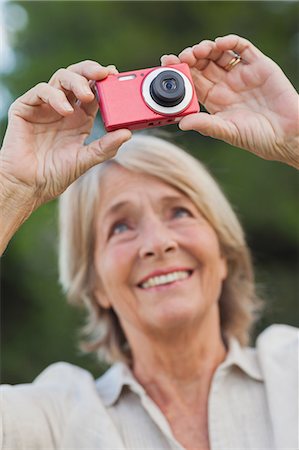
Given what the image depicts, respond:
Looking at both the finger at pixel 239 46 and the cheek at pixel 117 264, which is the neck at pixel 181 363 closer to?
the cheek at pixel 117 264

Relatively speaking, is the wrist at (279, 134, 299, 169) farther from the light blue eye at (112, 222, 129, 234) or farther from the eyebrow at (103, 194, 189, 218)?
the light blue eye at (112, 222, 129, 234)

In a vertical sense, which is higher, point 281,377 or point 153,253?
point 153,253

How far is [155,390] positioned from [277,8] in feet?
16.3

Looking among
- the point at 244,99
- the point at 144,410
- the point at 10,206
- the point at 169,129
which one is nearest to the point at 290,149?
the point at 244,99

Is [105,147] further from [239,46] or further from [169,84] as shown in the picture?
[239,46]

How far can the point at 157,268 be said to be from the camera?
2.03 m

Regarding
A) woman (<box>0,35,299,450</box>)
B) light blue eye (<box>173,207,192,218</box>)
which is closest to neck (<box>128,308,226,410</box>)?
woman (<box>0,35,299,450</box>)

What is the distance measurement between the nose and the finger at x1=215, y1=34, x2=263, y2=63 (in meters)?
0.56

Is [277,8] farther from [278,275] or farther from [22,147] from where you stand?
[22,147]

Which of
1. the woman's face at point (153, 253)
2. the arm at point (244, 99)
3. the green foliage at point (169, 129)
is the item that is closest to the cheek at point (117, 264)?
the woman's face at point (153, 253)

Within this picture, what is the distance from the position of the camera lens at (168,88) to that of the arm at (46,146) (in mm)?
133

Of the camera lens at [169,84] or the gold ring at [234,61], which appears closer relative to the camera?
the camera lens at [169,84]

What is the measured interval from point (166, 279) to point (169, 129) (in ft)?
11.0

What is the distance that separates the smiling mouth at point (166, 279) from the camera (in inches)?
79.8
